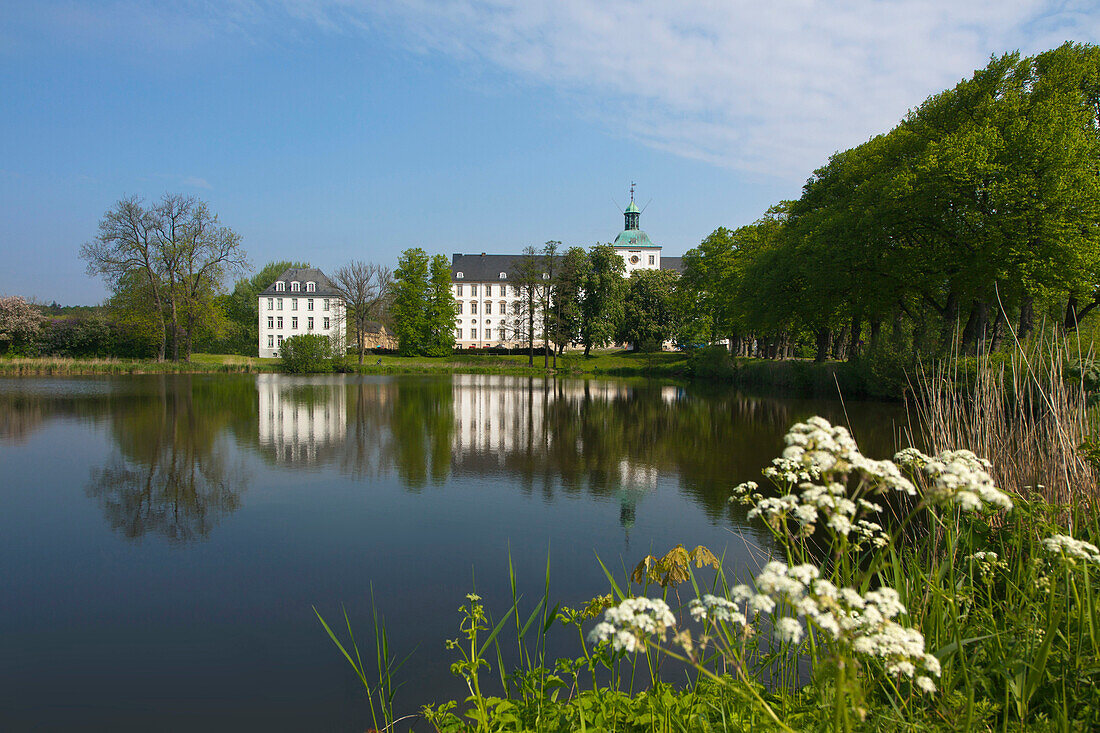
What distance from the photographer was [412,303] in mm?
62625

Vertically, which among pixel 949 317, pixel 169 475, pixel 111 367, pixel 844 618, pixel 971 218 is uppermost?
pixel 971 218

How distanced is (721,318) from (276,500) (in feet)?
130

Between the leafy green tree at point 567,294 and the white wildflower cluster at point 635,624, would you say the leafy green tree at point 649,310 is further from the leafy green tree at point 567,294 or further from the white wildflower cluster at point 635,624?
the white wildflower cluster at point 635,624

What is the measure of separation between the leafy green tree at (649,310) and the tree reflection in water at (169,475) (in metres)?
42.8

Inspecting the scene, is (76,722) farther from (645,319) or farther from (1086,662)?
(645,319)

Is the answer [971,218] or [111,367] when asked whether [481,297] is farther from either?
[971,218]

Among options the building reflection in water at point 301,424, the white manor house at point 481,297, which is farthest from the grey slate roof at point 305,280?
the building reflection in water at point 301,424

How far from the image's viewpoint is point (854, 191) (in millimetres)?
28562

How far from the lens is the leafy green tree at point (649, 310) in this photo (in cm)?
5784

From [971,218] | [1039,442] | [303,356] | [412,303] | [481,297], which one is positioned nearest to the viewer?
[1039,442]

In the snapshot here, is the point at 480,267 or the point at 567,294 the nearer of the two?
the point at 567,294

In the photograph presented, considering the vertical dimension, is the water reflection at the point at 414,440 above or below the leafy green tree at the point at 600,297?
below

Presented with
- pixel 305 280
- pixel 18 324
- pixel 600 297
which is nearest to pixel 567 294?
pixel 600 297

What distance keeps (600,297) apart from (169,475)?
46.7 metres
